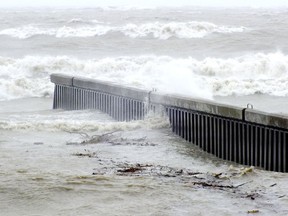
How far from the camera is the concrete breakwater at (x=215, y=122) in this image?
986 centimetres

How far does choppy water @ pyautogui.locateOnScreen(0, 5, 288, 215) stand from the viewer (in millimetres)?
7734

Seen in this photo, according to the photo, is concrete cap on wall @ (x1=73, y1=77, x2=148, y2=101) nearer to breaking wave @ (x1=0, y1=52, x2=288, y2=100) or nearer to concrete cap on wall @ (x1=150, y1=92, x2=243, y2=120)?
concrete cap on wall @ (x1=150, y1=92, x2=243, y2=120)

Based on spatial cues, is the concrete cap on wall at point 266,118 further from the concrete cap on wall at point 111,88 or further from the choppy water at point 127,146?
the concrete cap on wall at point 111,88

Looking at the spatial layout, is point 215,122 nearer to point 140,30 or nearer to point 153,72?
point 153,72

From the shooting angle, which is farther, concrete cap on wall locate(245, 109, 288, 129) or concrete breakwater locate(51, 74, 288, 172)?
concrete breakwater locate(51, 74, 288, 172)

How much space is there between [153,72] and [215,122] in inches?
548

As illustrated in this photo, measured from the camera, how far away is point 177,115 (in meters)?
12.5

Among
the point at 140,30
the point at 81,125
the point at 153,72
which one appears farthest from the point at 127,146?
the point at 140,30

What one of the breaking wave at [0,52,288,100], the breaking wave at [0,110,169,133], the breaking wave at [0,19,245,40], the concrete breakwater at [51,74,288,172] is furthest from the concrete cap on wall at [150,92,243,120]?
the breaking wave at [0,19,245,40]

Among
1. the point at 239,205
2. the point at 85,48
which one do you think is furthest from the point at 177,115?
the point at 85,48

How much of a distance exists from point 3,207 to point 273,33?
29008mm

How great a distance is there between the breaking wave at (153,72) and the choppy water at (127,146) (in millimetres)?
41

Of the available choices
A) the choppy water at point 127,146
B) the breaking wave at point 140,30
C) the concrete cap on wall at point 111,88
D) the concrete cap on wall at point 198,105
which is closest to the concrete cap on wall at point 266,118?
the concrete cap on wall at point 198,105

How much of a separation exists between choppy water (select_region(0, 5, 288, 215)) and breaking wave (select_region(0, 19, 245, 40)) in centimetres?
488
